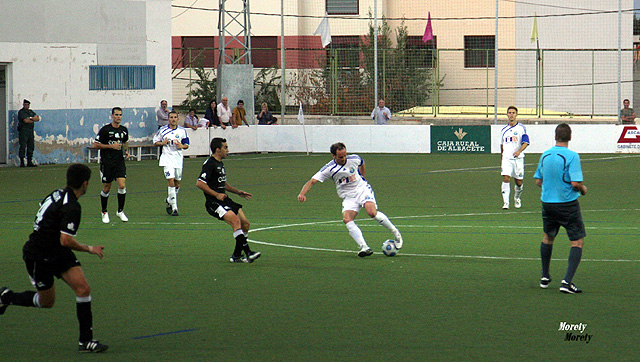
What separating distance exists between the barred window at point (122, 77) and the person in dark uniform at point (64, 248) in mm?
24898

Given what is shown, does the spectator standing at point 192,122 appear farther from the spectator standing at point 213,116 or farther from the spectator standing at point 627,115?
the spectator standing at point 627,115

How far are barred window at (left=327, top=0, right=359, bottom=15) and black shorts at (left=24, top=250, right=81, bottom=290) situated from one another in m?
39.9

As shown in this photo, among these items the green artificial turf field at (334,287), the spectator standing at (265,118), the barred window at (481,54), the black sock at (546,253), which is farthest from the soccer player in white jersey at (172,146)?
the barred window at (481,54)

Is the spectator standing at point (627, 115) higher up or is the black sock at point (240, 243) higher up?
the spectator standing at point (627, 115)

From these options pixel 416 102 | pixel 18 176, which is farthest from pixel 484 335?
pixel 416 102

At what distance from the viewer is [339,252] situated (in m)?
12.9

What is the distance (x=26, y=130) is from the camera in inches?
1156

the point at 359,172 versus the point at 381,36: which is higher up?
the point at 381,36

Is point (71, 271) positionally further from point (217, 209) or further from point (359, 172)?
point (359, 172)

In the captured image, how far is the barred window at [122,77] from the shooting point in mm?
31766

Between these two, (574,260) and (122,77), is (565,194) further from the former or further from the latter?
(122,77)

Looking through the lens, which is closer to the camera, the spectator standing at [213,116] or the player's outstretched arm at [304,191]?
the player's outstretched arm at [304,191]

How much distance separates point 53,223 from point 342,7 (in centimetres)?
4026

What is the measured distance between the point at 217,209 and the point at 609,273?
5035 mm
